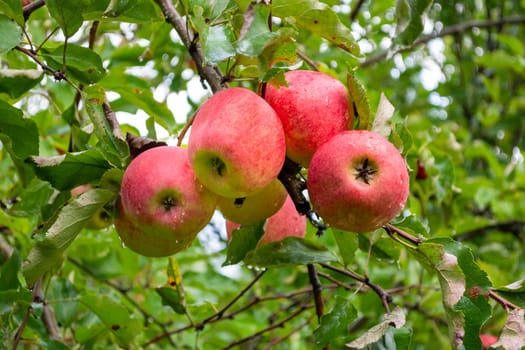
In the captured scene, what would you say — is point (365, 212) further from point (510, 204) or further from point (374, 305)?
point (510, 204)

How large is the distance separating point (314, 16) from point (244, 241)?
0.40m

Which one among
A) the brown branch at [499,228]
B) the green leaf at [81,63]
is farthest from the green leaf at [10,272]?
the brown branch at [499,228]

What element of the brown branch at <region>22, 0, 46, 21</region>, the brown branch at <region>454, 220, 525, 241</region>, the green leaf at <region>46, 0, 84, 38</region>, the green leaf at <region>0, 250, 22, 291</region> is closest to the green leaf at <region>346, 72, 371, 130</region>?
the green leaf at <region>46, 0, 84, 38</region>

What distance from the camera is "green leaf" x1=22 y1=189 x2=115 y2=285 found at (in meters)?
1.04

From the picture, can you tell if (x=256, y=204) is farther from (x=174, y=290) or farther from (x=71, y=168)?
(x=174, y=290)

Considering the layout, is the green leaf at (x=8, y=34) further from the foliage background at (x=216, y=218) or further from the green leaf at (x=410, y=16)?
the green leaf at (x=410, y=16)

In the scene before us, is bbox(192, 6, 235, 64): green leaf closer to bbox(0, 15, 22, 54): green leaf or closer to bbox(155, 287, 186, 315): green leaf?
bbox(0, 15, 22, 54): green leaf

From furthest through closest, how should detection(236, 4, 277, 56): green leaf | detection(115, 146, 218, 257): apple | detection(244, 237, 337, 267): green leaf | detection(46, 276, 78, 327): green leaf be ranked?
detection(46, 276, 78, 327): green leaf
detection(244, 237, 337, 267): green leaf
detection(115, 146, 218, 257): apple
detection(236, 4, 277, 56): green leaf

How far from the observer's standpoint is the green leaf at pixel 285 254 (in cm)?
120

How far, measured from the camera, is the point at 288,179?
106cm

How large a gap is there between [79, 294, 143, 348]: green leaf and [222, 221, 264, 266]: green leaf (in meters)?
0.32

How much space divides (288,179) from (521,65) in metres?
2.46

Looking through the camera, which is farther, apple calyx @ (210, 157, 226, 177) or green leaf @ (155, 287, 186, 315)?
green leaf @ (155, 287, 186, 315)

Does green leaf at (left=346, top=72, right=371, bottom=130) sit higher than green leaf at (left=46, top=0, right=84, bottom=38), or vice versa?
green leaf at (left=46, top=0, right=84, bottom=38)
